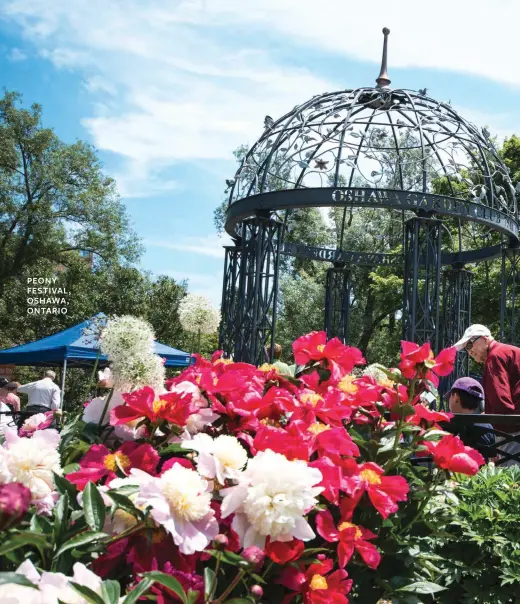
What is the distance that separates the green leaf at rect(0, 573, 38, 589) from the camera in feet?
2.83

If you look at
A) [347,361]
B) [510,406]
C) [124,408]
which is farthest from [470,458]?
[510,406]

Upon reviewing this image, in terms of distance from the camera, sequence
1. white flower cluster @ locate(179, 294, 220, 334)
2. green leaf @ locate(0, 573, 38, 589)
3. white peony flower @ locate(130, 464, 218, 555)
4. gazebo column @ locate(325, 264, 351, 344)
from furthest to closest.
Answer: gazebo column @ locate(325, 264, 351, 344)
white flower cluster @ locate(179, 294, 220, 334)
white peony flower @ locate(130, 464, 218, 555)
green leaf @ locate(0, 573, 38, 589)

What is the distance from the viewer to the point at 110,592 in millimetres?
1029

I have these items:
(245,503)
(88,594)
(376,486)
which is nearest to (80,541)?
(88,594)

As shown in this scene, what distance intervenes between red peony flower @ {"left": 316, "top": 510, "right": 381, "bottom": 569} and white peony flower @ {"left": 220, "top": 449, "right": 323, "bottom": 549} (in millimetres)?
160

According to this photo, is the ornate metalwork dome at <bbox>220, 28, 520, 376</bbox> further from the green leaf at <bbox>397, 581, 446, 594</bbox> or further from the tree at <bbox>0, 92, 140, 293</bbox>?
the tree at <bbox>0, 92, 140, 293</bbox>

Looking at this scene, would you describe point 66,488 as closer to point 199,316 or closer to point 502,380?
point 199,316

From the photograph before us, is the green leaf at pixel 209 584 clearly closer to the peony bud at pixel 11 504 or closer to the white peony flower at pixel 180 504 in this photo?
the white peony flower at pixel 180 504

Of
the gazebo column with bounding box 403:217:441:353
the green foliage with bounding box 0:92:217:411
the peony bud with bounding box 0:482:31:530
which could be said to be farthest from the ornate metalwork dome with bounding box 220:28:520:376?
the green foliage with bounding box 0:92:217:411

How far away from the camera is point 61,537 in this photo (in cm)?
121

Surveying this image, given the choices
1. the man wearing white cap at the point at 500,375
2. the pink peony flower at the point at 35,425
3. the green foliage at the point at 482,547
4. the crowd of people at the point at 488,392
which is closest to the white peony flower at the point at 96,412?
the pink peony flower at the point at 35,425

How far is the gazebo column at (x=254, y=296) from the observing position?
34.6 feet

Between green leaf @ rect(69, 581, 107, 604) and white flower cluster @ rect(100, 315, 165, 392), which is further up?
white flower cluster @ rect(100, 315, 165, 392)

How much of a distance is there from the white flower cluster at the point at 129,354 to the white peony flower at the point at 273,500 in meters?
0.47
